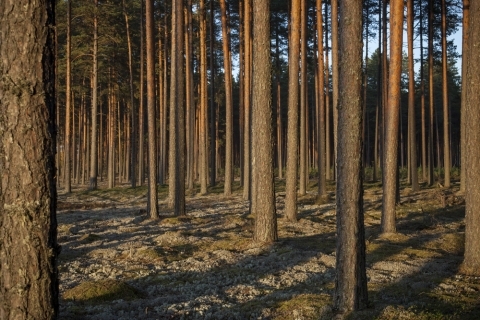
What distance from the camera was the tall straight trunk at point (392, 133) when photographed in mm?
13953

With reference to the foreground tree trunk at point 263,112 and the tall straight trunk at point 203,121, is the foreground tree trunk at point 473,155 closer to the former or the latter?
the foreground tree trunk at point 263,112

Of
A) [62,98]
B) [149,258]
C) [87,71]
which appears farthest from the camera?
[62,98]

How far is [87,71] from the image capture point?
3750 centimetres

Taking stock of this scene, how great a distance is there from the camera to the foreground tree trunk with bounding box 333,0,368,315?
6855mm

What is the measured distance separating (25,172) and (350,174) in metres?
4.51

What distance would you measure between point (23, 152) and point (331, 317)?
455cm

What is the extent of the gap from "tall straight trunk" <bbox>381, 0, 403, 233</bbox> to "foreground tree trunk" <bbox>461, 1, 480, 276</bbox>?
4.37 meters

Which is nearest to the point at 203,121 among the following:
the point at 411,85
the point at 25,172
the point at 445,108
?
the point at 411,85

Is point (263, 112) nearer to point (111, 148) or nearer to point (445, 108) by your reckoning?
point (445, 108)

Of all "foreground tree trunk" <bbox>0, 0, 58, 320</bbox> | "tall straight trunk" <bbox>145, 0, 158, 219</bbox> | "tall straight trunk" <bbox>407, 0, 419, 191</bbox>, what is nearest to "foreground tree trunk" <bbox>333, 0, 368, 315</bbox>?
"foreground tree trunk" <bbox>0, 0, 58, 320</bbox>

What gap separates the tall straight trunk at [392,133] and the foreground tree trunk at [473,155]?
172 inches

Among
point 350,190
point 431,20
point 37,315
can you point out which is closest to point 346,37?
point 350,190

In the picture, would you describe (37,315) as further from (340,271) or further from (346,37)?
(346,37)

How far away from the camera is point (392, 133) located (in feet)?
46.1
